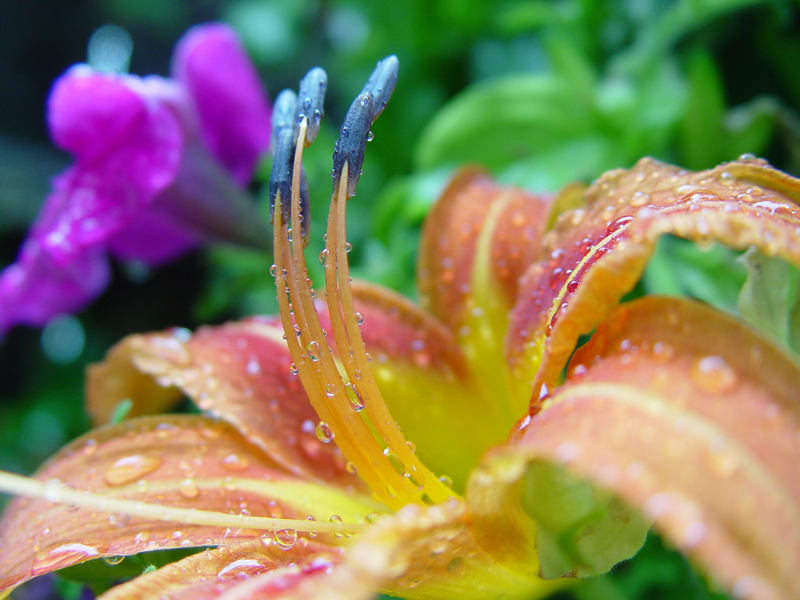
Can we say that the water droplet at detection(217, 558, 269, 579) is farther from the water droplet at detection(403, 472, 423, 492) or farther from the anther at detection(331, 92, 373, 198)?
the anther at detection(331, 92, 373, 198)

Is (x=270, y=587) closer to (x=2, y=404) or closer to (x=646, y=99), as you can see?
(x=646, y=99)

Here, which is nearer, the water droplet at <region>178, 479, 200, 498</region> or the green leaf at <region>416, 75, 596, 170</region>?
the water droplet at <region>178, 479, 200, 498</region>

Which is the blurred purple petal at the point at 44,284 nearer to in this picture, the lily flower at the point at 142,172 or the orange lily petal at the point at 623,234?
the lily flower at the point at 142,172

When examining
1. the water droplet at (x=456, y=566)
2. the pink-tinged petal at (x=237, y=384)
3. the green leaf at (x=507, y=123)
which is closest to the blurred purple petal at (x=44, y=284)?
the pink-tinged petal at (x=237, y=384)

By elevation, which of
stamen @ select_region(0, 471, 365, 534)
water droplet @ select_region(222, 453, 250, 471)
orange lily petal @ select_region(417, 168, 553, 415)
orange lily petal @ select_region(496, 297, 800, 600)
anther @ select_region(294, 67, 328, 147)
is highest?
anther @ select_region(294, 67, 328, 147)

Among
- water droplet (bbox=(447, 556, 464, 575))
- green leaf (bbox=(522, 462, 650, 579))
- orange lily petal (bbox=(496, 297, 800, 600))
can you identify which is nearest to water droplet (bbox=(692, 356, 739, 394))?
orange lily petal (bbox=(496, 297, 800, 600))

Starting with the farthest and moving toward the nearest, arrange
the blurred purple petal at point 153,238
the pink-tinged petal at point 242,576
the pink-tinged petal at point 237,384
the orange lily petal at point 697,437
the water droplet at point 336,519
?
the blurred purple petal at point 153,238 < the pink-tinged petal at point 237,384 < the water droplet at point 336,519 < the pink-tinged petal at point 242,576 < the orange lily petal at point 697,437

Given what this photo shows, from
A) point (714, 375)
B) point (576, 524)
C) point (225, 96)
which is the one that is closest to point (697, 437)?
point (714, 375)
